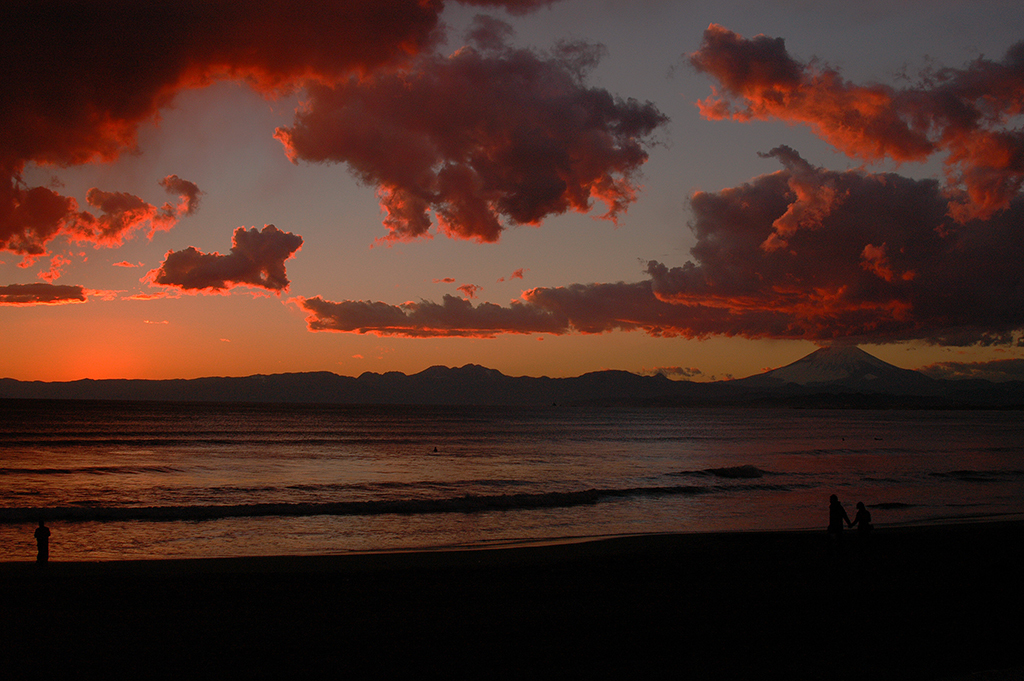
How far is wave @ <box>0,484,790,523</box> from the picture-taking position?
1013 inches

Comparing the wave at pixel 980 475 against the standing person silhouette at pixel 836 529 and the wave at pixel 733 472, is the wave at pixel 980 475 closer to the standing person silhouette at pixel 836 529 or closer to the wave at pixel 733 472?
the wave at pixel 733 472

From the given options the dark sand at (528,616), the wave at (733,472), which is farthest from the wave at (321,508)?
the wave at (733,472)

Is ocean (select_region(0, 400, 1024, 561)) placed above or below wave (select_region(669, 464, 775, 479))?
above

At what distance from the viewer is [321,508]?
93.1 ft

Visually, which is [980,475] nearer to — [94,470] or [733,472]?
[733,472]

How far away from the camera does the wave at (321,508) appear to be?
25719 mm

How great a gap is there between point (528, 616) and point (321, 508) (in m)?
19.2

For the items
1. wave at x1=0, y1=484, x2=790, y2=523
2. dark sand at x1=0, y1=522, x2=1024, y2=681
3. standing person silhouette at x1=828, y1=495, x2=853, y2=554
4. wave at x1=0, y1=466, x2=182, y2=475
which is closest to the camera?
dark sand at x1=0, y1=522, x2=1024, y2=681

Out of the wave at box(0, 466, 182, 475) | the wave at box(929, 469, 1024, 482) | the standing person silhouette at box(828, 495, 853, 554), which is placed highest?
the standing person silhouette at box(828, 495, 853, 554)

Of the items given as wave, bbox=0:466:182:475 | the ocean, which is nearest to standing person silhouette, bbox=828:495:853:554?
the ocean

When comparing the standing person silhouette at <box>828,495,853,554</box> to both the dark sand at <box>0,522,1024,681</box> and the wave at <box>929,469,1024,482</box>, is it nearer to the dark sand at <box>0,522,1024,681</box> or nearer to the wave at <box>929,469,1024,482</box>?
the dark sand at <box>0,522,1024,681</box>

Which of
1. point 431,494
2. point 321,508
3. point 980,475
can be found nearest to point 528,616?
point 321,508

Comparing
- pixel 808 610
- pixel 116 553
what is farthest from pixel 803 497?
pixel 116 553

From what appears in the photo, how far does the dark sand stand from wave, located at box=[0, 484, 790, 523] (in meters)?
10.1
